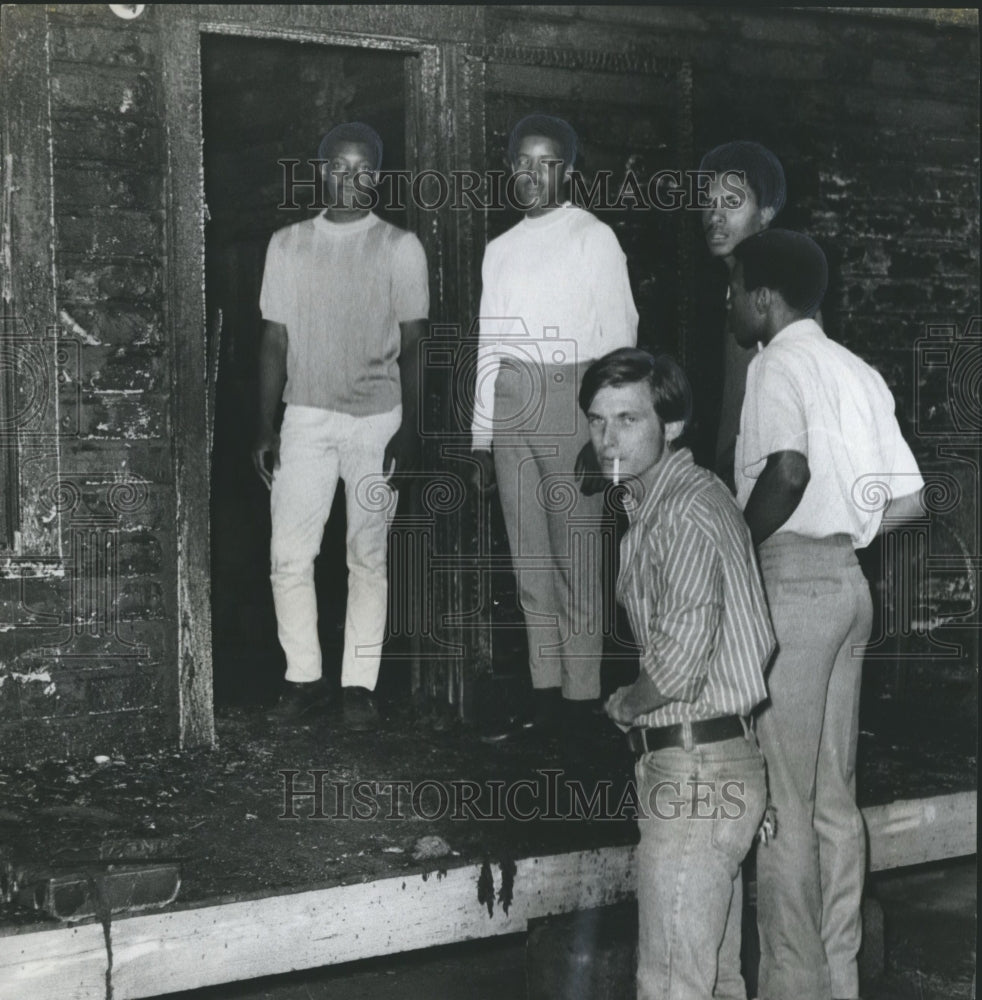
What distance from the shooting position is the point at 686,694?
3.40m

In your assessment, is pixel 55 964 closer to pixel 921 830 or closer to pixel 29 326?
pixel 29 326

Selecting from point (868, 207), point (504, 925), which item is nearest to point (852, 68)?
point (868, 207)

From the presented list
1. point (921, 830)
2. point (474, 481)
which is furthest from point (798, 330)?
point (921, 830)

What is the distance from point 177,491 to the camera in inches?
218

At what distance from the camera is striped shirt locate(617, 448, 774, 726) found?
3.39m

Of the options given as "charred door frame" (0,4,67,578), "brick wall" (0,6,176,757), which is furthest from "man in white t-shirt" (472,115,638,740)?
"charred door frame" (0,4,67,578)

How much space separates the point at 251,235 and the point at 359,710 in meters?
2.34

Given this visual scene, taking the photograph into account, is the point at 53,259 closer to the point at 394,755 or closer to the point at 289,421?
the point at 289,421

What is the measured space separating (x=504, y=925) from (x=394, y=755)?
110cm

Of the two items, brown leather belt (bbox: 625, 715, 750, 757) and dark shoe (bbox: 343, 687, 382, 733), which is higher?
brown leather belt (bbox: 625, 715, 750, 757)

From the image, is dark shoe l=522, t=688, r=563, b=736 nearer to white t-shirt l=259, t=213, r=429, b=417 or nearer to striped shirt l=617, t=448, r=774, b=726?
white t-shirt l=259, t=213, r=429, b=417

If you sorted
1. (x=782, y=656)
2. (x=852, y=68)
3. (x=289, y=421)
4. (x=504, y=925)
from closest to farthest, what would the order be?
1. (x=782, y=656)
2. (x=504, y=925)
3. (x=289, y=421)
4. (x=852, y=68)

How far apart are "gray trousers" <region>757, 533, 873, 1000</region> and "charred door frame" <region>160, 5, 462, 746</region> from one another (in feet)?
7.55

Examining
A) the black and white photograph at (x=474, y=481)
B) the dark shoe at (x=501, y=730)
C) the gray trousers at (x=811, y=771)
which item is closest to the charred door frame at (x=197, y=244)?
the black and white photograph at (x=474, y=481)
